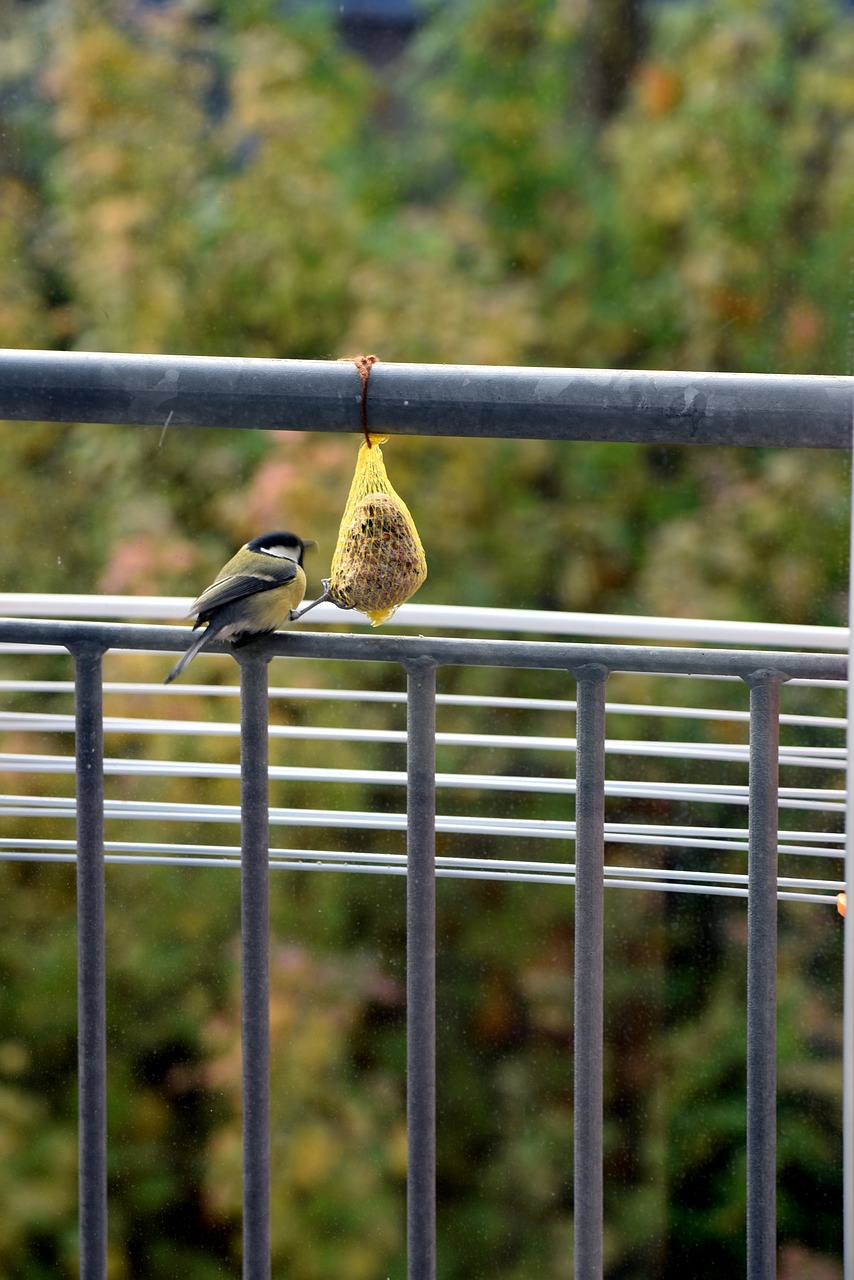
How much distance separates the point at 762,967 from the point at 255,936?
0.37 m

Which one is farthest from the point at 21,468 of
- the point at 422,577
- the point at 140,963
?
the point at 422,577

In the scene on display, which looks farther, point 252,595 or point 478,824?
point 478,824

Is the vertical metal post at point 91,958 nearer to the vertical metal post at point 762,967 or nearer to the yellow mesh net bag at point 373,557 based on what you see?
the yellow mesh net bag at point 373,557

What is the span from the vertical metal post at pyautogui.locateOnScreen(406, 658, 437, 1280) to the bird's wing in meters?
0.21

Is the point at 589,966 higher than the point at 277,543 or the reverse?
the reverse

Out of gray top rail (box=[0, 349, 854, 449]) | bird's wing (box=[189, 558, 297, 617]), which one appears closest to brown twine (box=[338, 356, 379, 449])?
gray top rail (box=[0, 349, 854, 449])

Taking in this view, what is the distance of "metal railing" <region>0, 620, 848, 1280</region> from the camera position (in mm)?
959

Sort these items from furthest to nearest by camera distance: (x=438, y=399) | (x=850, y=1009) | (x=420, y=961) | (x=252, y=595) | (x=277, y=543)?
(x=277, y=543), (x=252, y=595), (x=420, y=961), (x=438, y=399), (x=850, y=1009)

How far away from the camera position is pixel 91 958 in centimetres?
103

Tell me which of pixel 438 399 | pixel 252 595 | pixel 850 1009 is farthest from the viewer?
pixel 252 595

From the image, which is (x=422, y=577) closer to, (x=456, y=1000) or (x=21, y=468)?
(x=456, y=1000)

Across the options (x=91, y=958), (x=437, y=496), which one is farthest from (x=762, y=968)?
(x=437, y=496)

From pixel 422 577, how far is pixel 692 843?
0.32m

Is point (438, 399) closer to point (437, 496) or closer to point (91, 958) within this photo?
point (91, 958)
